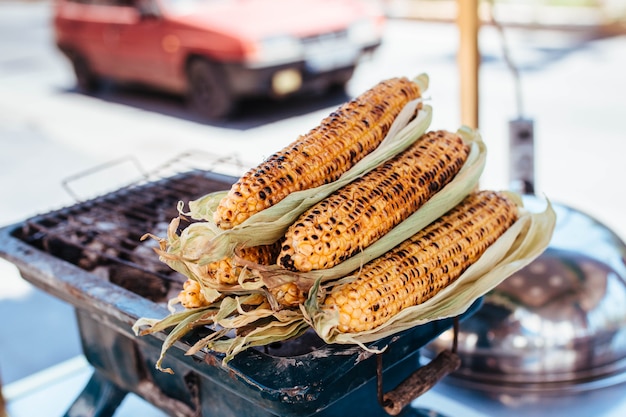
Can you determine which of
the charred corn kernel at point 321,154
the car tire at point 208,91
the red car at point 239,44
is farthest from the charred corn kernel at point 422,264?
the car tire at point 208,91

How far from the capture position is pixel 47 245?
229 centimetres

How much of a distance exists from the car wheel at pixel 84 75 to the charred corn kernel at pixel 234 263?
1056 cm

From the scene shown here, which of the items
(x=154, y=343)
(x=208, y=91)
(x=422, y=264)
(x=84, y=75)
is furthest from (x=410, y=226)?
(x=84, y=75)

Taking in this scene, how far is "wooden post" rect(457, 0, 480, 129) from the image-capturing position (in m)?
2.76

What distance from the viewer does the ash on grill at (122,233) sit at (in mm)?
2053

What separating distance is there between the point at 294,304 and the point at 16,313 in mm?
3658

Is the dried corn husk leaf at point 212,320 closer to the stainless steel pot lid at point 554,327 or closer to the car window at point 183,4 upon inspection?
the stainless steel pot lid at point 554,327

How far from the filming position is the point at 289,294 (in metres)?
1.43

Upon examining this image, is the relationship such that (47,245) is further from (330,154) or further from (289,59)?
(289,59)

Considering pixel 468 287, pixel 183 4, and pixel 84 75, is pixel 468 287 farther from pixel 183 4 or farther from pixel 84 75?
pixel 84 75

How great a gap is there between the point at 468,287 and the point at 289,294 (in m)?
0.46

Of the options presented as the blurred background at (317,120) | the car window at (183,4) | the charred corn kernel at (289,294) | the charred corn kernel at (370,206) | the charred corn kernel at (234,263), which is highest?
the car window at (183,4)

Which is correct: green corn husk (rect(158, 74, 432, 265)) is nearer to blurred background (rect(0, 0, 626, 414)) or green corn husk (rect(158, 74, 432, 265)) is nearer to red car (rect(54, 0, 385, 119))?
blurred background (rect(0, 0, 626, 414))

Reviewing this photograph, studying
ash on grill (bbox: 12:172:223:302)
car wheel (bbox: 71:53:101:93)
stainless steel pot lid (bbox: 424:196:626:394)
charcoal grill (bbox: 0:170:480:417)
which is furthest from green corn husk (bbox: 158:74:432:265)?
car wheel (bbox: 71:53:101:93)
